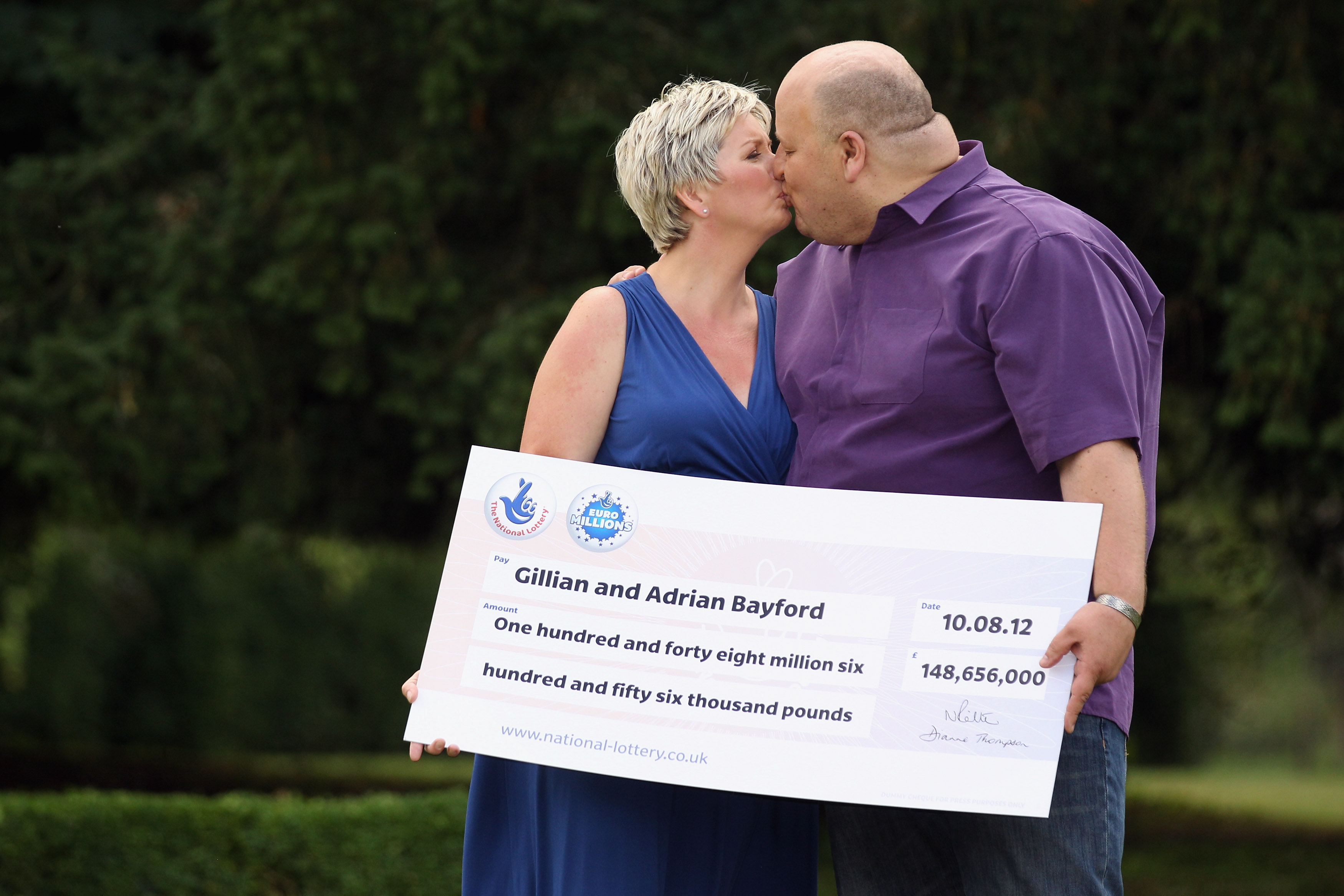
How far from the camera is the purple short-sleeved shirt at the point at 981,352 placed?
234 centimetres

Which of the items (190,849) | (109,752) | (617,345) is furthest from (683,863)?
(109,752)

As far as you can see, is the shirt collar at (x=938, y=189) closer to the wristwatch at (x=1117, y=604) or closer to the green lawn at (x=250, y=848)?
the wristwatch at (x=1117, y=604)

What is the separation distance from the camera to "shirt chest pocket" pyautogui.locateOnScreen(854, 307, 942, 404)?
251cm

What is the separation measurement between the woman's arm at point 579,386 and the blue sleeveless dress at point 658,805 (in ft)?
0.11

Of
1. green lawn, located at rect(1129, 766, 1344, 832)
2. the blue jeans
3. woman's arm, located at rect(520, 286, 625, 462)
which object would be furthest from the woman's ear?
green lawn, located at rect(1129, 766, 1344, 832)

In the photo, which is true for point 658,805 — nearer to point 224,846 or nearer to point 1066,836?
point 1066,836

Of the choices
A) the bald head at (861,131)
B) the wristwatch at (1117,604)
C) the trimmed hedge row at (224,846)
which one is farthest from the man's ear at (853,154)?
the trimmed hedge row at (224,846)

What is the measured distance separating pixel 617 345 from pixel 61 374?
191 inches

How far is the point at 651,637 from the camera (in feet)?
8.12

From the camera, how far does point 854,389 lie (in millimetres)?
2609

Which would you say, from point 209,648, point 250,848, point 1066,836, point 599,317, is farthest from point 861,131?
point 209,648

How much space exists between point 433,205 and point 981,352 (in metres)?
5.33

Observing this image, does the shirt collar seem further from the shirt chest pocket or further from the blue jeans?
the blue jeans

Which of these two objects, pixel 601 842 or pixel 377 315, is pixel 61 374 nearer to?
pixel 377 315
